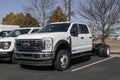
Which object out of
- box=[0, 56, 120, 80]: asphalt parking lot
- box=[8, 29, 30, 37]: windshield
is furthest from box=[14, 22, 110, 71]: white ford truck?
box=[8, 29, 30, 37]: windshield

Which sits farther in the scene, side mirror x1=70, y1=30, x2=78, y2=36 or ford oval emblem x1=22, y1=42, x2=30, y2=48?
side mirror x1=70, y1=30, x2=78, y2=36

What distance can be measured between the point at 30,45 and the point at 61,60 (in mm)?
1407

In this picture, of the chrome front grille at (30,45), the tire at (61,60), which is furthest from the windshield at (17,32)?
the tire at (61,60)

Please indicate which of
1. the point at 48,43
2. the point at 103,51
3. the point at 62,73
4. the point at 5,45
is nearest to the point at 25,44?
the point at 48,43

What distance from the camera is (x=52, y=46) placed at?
11383mm

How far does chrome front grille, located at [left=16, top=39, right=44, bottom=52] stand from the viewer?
448 inches

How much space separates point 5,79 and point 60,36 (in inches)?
118

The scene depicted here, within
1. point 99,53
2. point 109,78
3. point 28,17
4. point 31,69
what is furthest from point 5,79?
point 28,17

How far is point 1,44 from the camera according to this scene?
46.4 feet

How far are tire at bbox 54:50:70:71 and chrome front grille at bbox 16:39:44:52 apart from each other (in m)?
0.84

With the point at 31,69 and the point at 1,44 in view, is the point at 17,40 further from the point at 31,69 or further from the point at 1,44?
the point at 1,44

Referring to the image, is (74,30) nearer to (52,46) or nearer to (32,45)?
(52,46)

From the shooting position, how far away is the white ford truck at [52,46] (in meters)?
11.3

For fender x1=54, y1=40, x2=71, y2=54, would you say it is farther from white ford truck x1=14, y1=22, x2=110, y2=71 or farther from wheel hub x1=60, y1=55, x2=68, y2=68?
wheel hub x1=60, y1=55, x2=68, y2=68
